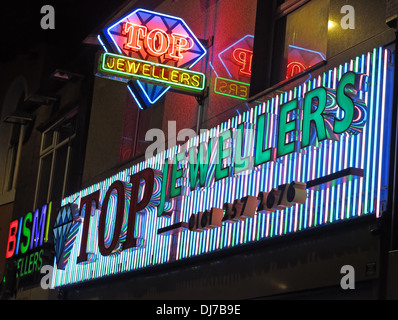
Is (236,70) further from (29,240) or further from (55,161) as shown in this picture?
(55,161)

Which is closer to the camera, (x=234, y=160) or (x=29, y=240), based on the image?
(x=234, y=160)

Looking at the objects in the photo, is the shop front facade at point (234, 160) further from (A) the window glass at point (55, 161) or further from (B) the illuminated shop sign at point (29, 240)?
(A) the window glass at point (55, 161)

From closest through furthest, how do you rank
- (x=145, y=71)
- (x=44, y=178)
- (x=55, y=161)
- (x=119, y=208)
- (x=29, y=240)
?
1. (x=145, y=71)
2. (x=119, y=208)
3. (x=29, y=240)
4. (x=55, y=161)
5. (x=44, y=178)

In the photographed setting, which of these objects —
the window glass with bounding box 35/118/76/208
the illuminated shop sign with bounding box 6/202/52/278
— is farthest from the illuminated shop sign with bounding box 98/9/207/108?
the window glass with bounding box 35/118/76/208

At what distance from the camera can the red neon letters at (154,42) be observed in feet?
37.9

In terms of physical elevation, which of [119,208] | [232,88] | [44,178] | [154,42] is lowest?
[119,208]

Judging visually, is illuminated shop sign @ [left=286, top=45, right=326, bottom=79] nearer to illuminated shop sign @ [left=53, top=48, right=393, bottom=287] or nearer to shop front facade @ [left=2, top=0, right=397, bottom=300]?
shop front facade @ [left=2, top=0, right=397, bottom=300]

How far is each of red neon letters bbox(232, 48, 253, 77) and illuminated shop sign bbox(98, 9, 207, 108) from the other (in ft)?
1.82

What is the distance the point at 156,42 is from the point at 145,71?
23.1 inches

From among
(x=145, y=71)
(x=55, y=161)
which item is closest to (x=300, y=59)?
(x=145, y=71)

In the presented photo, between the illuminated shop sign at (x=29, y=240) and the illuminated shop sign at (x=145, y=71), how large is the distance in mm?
5190

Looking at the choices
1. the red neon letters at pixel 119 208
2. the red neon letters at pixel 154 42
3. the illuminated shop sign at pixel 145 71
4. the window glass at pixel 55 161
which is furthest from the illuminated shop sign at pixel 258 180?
the window glass at pixel 55 161

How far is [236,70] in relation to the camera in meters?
11.3
